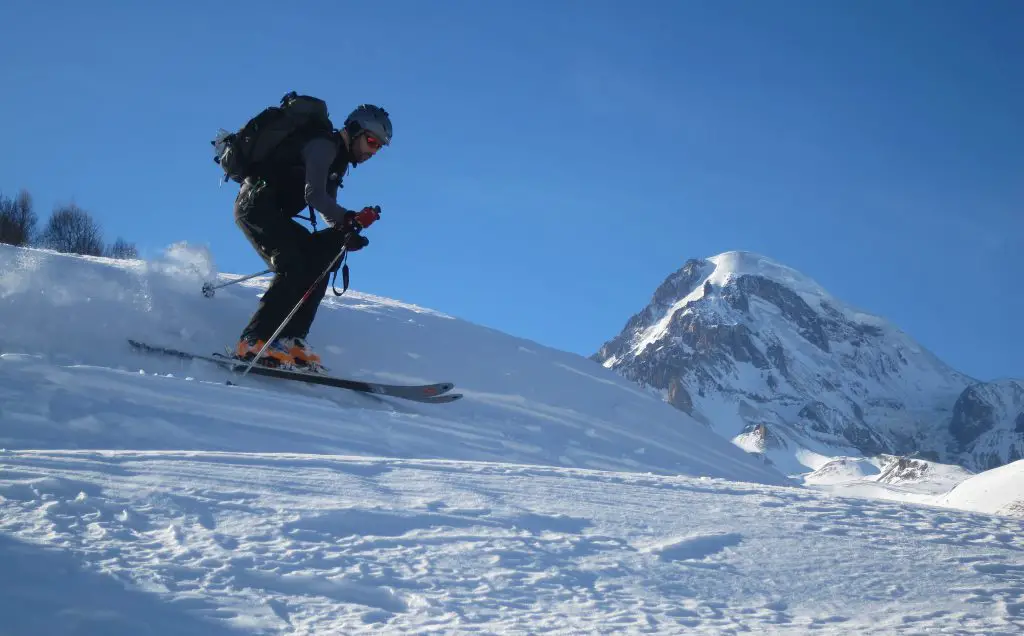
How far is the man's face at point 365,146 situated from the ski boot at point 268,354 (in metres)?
1.68

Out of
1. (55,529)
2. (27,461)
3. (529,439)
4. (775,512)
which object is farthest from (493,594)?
(529,439)

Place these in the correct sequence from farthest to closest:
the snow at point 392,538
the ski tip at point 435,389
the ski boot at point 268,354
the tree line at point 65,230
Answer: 1. the tree line at point 65,230
2. the ski tip at point 435,389
3. the ski boot at point 268,354
4. the snow at point 392,538

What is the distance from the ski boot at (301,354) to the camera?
7.01 metres

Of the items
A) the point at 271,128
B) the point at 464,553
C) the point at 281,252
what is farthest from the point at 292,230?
the point at 464,553

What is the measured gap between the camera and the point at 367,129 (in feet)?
22.0

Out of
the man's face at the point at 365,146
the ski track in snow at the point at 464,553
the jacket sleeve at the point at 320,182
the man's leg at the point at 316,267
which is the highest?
the man's face at the point at 365,146

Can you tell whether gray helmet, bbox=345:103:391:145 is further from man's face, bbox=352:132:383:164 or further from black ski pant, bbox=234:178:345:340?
black ski pant, bbox=234:178:345:340

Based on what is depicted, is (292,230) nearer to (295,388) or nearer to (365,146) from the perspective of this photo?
(365,146)

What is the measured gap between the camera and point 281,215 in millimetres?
6848

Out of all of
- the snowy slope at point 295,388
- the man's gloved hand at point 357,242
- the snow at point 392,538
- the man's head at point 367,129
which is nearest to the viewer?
the snow at point 392,538

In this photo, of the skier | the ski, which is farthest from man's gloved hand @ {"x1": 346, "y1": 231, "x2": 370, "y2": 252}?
the ski

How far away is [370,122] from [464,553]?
4602 millimetres

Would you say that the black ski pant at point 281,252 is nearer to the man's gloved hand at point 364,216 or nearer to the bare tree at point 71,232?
the man's gloved hand at point 364,216

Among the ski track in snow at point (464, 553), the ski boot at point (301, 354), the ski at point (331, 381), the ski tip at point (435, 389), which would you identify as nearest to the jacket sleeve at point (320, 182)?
the ski boot at point (301, 354)
